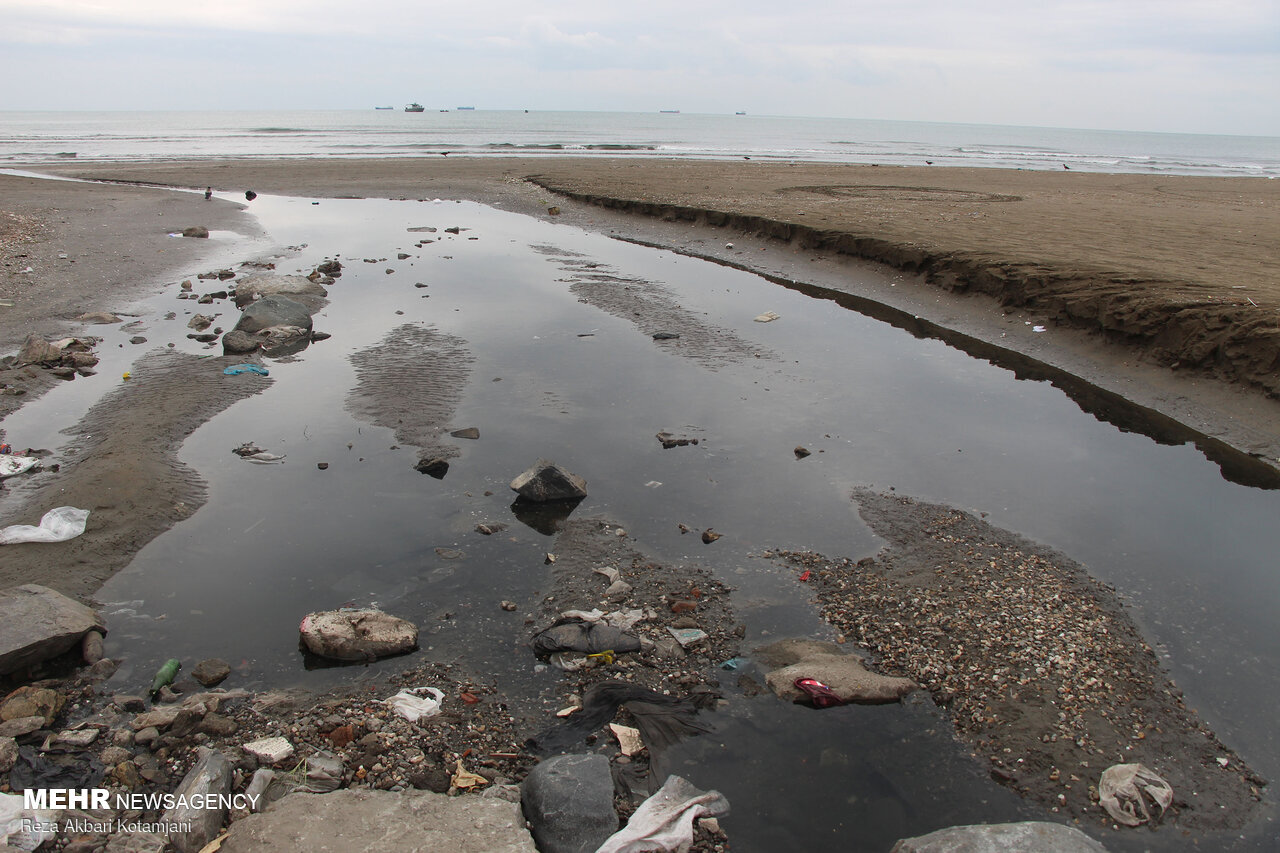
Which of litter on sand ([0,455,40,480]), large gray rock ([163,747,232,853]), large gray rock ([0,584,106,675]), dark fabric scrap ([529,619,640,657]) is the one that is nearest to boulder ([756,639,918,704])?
dark fabric scrap ([529,619,640,657])

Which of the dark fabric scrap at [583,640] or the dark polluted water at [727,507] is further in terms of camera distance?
the dark fabric scrap at [583,640]

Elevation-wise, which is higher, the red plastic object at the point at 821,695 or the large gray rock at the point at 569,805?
the red plastic object at the point at 821,695

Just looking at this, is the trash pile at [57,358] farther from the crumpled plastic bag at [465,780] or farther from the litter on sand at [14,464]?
the crumpled plastic bag at [465,780]

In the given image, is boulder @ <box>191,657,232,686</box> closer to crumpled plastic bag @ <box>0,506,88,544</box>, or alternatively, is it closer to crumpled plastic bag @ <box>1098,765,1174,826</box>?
crumpled plastic bag @ <box>0,506,88,544</box>

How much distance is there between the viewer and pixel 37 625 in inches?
148

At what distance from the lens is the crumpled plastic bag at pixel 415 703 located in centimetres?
354

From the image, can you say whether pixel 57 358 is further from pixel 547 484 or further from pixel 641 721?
pixel 641 721

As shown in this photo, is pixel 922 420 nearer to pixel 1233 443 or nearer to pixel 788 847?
pixel 1233 443

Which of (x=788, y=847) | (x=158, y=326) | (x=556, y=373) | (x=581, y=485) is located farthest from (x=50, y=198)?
(x=788, y=847)

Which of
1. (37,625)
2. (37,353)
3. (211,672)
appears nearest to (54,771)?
(211,672)

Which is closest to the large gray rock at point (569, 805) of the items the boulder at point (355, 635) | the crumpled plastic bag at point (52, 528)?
the boulder at point (355, 635)

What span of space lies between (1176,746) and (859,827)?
1.59m

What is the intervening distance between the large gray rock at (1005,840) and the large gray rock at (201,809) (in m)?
2.57

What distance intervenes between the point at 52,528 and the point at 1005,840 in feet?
18.2
